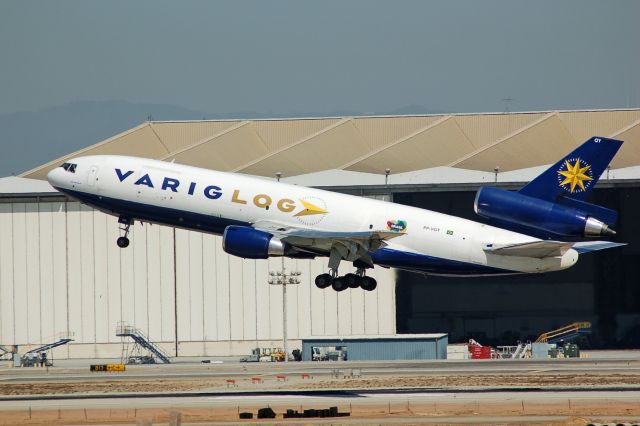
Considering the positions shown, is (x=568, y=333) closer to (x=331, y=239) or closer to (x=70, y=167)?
(x=331, y=239)

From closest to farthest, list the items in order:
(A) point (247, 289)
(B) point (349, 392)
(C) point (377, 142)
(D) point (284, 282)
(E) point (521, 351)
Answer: (B) point (349, 392) → (D) point (284, 282) → (E) point (521, 351) → (A) point (247, 289) → (C) point (377, 142)

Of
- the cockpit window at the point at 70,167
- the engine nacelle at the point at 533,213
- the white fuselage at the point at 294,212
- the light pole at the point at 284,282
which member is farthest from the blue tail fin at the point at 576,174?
the light pole at the point at 284,282

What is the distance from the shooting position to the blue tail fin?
72.4 metres

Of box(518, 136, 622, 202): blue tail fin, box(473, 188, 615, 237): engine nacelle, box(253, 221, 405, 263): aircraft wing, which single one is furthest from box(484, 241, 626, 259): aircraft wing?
box(253, 221, 405, 263): aircraft wing

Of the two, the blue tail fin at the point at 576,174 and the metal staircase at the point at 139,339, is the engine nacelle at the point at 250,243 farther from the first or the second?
the metal staircase at the point at 139,339

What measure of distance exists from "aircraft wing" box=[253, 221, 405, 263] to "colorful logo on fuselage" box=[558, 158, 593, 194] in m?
9.92

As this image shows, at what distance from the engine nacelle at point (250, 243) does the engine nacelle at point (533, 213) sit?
12074mm

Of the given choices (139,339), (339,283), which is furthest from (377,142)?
(339,283)

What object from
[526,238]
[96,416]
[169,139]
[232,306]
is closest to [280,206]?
[526,238]

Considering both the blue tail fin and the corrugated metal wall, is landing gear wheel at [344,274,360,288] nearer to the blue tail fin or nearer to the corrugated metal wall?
the blue tail fin

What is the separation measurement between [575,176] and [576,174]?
152mm

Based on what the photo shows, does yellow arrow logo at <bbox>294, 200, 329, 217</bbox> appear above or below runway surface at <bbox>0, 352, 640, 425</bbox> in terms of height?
above

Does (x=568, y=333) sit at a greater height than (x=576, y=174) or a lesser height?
lesser

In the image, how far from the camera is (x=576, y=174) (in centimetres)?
7269
